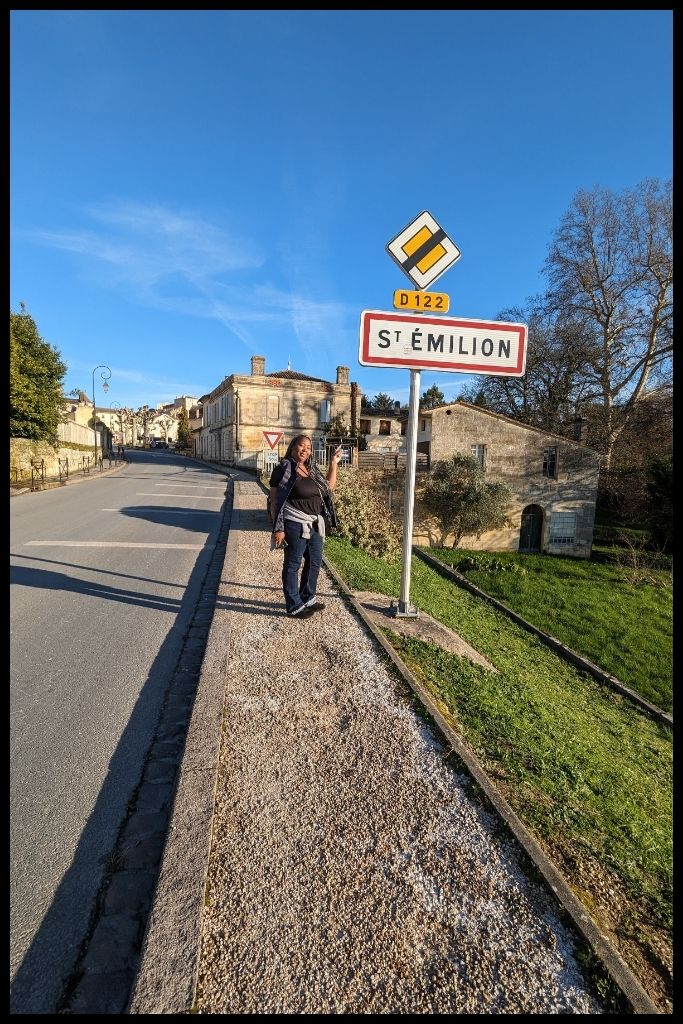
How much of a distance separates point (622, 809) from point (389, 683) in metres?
1.51

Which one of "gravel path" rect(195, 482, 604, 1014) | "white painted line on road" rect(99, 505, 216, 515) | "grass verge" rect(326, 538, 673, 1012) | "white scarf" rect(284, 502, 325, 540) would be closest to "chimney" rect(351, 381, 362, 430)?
"white painted line on road" rect(99, 505, 216, 515)

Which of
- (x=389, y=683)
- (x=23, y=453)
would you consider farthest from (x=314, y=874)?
(x=23, y=453)

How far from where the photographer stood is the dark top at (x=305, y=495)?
14.0 feet

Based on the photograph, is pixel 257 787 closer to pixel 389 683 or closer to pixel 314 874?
pixel 314 874

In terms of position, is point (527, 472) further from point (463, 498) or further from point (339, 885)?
point (339, 885)

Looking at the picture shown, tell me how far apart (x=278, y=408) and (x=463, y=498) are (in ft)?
64.7

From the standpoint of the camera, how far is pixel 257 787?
2.21 m

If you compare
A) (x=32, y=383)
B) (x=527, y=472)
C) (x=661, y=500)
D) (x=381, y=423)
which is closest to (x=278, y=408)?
(x=381, y=423)

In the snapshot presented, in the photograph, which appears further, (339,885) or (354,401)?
(354,401)

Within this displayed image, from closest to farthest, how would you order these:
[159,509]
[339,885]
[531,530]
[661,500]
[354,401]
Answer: [339,885]
[159,509]
[661,500]
[531,530]
[354,401]

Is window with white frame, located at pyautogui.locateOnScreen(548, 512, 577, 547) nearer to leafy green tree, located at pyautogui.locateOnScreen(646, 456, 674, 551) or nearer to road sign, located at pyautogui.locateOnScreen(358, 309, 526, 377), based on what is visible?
leafy green tree, located at pyautogui.locateOnScreen(646, 456, 674, 551)

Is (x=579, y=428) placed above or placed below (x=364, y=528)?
above

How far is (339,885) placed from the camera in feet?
5.71

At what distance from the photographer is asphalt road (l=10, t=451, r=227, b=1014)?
174 cm
